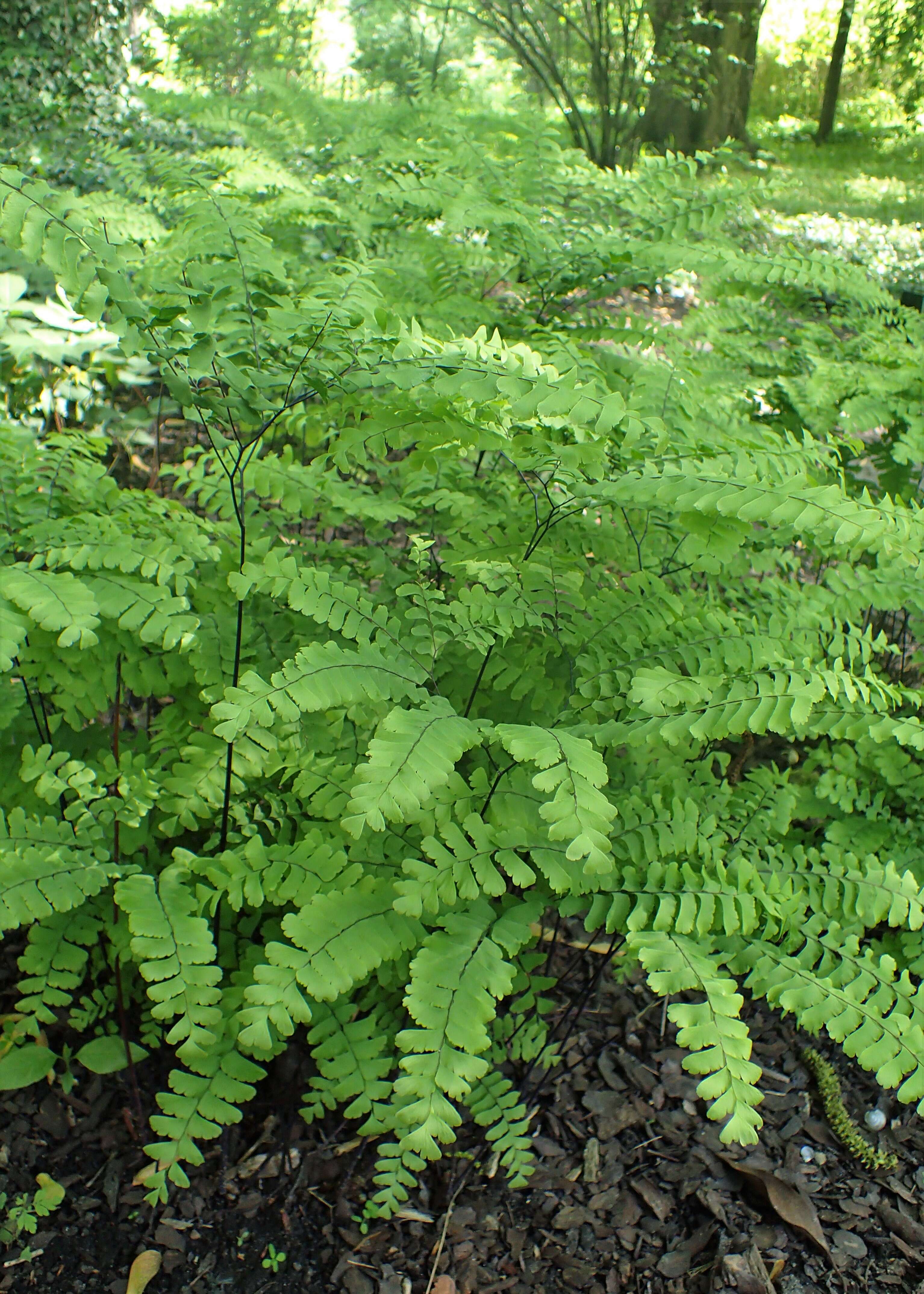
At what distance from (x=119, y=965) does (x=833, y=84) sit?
22311 millimetres

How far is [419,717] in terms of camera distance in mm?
1520

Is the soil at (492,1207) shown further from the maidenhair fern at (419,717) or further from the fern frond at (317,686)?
the fern frond at (317,686)

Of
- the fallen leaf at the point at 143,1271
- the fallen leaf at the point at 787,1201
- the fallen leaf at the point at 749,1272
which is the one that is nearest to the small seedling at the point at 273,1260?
the fallen leaf at the point at 143,1271

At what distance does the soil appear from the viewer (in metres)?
1.78

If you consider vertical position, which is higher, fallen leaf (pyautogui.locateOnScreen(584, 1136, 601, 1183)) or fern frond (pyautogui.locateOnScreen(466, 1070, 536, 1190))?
fern frond (pyautogui.locateOnScreen(466, 1070, 536, 1190))

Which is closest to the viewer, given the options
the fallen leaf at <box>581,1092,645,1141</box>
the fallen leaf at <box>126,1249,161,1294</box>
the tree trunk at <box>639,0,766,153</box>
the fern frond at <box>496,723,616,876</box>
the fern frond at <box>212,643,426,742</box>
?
the fern frond at <box>496,723,616,876</box>

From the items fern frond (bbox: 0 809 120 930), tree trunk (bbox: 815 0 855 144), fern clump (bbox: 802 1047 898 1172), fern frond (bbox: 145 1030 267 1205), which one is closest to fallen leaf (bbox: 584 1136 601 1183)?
fern clump (bbox: 802 1047 898 1172)

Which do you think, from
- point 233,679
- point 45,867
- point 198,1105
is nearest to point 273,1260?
point 198,1105

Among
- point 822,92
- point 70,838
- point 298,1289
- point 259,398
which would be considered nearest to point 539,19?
point 259,398

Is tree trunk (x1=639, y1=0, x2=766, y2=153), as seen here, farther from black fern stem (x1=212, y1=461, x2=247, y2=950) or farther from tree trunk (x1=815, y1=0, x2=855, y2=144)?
black fern stem (x1=212, y1=461, x2=247, y2=950)

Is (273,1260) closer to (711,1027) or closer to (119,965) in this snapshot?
(119,965)

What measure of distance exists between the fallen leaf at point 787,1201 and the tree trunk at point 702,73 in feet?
28.6

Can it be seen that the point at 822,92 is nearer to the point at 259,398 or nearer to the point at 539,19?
the point at 539,19

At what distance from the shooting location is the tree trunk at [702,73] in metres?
9.27
